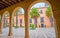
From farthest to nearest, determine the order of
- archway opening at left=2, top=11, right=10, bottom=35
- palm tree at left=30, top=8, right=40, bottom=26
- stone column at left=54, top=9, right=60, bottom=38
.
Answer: palm tree at left=30, top=8, right=40, bottom=26 < archway opening at left=2, top=11, right=10, bottom=35 < stone column at left=54, top=9, right=60, bottom=38

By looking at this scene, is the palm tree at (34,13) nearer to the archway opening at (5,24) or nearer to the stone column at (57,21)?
the archway opening at (5,24)

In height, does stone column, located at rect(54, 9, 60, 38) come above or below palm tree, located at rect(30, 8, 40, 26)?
below

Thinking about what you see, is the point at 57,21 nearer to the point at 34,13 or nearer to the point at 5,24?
the point at 5,24

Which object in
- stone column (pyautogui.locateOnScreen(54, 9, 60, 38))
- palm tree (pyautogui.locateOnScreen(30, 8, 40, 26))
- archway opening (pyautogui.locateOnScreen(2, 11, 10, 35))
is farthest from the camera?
palm tree (pyautogui.locateOnScreen(30, 8, 40, 26))

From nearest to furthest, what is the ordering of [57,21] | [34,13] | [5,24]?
1. [57,21]
2. [5,24]
3. [34,13]

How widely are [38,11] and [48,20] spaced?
430cm

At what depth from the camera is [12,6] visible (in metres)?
10.7

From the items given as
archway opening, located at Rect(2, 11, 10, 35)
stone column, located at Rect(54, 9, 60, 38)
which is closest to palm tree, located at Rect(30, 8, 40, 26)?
archway opening, located at Rect(2, 11, 10, 35)

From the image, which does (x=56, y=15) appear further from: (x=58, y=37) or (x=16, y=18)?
(x=16, y=18)

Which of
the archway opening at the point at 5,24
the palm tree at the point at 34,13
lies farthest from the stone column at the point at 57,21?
the palm tree at the point at 34,13

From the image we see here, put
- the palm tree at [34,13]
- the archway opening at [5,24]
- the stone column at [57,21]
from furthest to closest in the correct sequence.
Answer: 1. the palm tree at [34,13]
2. the archway opening at [5,24]
3. the stone column at [57,21]

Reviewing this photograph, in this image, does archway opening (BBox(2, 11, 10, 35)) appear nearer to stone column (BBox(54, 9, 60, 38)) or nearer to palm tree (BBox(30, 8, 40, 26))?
stone column (BBox(54, 9, 60, 38))

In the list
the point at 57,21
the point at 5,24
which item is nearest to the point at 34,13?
the point at 5,24

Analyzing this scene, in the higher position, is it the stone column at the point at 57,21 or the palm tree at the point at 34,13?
the palm tree at the point at 34,13
